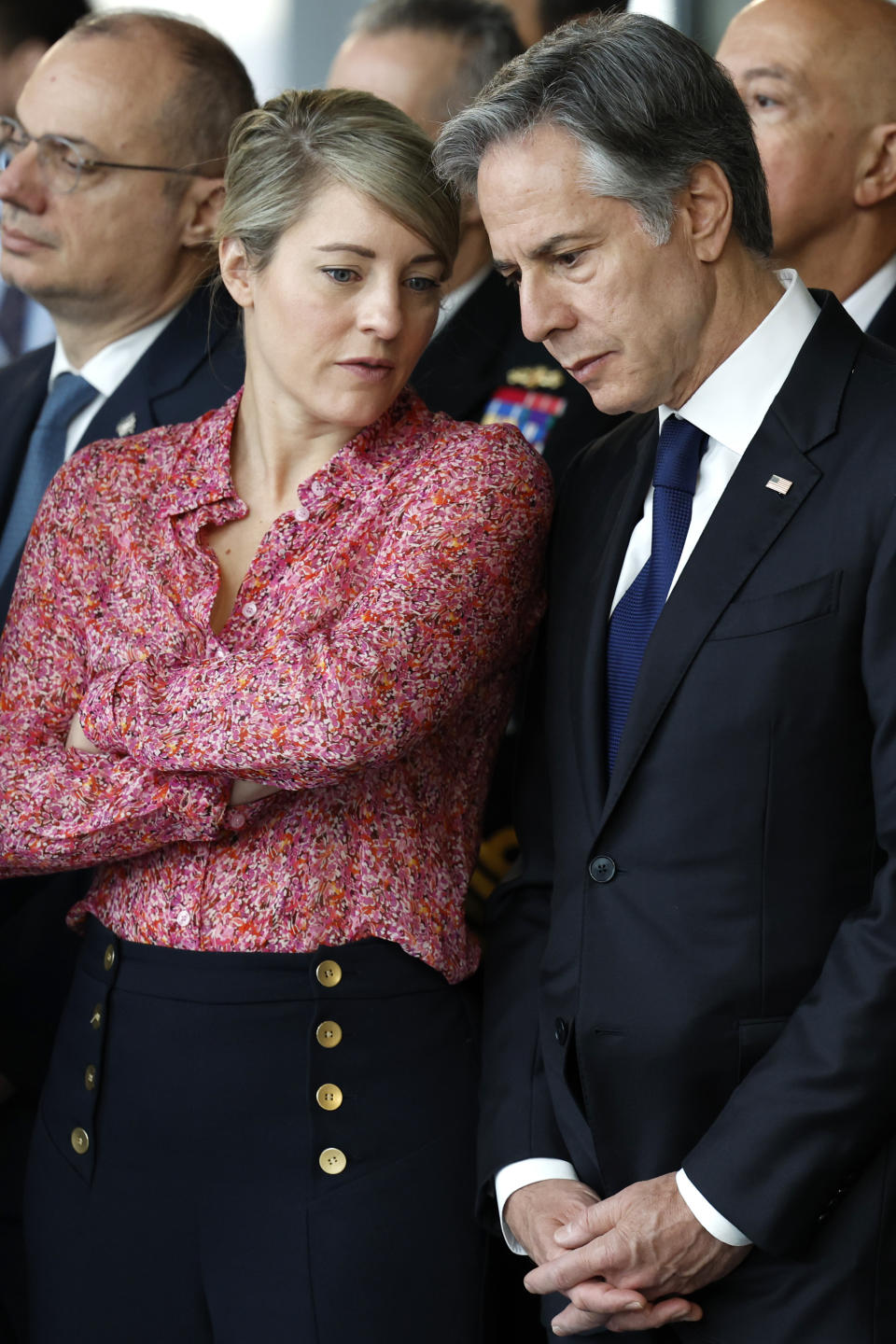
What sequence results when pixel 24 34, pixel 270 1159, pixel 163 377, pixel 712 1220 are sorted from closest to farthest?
pixel 712 1220, pixel 270 1159, pixel 163 377, pixel 24 34

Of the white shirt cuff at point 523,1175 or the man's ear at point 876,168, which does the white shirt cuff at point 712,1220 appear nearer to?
the white shirt cuff at point 523,1175

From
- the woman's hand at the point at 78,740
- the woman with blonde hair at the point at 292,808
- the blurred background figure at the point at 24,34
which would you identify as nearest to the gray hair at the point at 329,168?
the woman with blonde hair at the point at 292,808

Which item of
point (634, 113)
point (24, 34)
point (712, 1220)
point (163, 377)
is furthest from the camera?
point (24, 34)

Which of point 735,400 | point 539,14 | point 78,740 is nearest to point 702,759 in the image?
point 735,400

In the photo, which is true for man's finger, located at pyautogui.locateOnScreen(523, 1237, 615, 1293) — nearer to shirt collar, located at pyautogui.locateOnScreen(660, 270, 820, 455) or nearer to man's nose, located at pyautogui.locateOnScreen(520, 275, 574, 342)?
shirt collar, located at pyautogui.locateOnScreen(660, 270, 820, 455)

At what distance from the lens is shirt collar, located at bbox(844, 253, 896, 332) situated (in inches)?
105

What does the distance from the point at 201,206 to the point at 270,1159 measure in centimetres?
170

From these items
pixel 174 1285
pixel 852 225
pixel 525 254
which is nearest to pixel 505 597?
pixel 525 254

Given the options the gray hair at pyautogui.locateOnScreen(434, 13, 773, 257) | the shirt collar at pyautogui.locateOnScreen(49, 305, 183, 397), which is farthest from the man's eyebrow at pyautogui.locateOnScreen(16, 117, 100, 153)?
the gray hair at pyautogui.locateOnScreen(434, 13, 773, 257)

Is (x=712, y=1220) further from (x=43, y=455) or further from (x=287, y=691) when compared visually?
(x=43, y=455)

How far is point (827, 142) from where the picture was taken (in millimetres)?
2717

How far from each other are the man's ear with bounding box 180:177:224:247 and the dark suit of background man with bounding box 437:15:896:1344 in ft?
3.58

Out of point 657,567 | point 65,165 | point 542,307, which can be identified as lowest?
point 657,567

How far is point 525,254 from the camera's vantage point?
5.37ft
